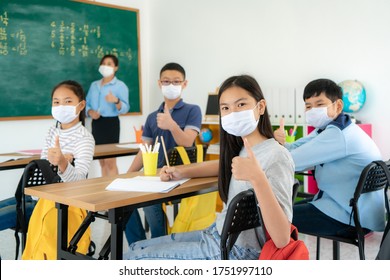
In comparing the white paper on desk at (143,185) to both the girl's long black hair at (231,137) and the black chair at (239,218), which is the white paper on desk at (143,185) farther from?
the black chair at (239,218)

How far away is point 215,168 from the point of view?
82.4 inches

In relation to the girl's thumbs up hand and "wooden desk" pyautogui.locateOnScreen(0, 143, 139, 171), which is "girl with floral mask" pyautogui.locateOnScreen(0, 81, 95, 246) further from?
the girl's thumbs up hand

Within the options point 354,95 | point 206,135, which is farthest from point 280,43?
point 206,135

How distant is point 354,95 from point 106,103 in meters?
2.72

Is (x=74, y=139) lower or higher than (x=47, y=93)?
lower

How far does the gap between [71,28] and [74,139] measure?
3.24 m

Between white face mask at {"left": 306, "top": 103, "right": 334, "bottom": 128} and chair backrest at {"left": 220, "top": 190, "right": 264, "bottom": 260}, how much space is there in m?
1.09

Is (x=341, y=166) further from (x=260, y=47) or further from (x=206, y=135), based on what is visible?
(x=260, y=47)

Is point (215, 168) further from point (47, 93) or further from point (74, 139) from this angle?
point (47, 93)

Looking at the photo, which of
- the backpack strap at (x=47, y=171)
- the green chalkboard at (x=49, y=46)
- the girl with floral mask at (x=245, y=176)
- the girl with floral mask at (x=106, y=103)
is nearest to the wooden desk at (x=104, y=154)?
the backpack strap at (x=47, y=171)

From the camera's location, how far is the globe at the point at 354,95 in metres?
4.03

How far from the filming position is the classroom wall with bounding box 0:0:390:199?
4.10 meters

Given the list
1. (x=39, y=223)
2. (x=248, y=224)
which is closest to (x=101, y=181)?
(x=39, y=223)
